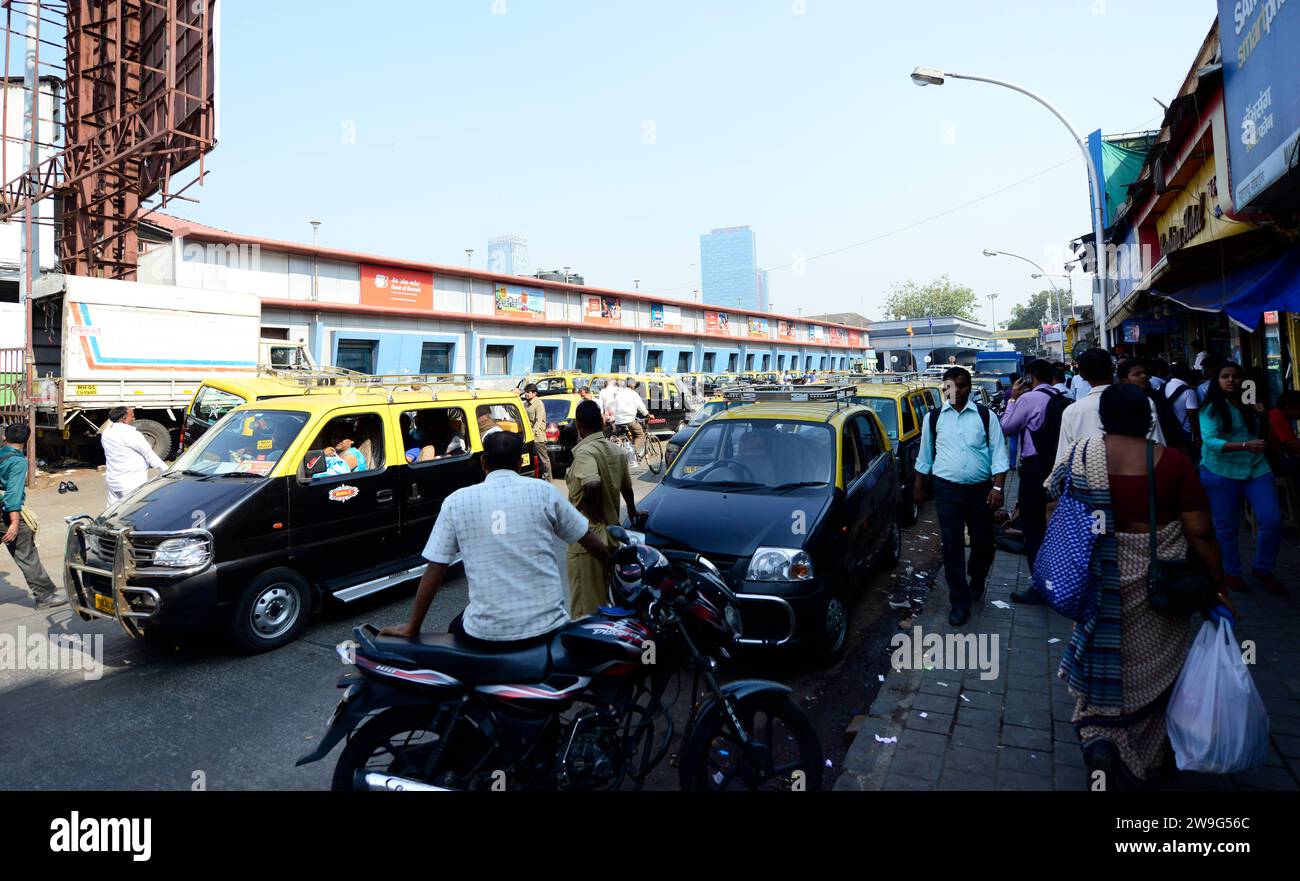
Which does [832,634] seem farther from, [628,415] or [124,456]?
[628,415]

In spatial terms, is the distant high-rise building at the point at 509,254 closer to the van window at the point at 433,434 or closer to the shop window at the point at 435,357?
the shop window at the point at 435,357

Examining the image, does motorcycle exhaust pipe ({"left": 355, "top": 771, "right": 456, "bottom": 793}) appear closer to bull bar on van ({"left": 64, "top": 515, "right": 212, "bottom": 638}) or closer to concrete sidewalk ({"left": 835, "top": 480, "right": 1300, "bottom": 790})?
concrete sidewalk ({"left": 835, "top": 480, "right": 1300, "bottom": 790})

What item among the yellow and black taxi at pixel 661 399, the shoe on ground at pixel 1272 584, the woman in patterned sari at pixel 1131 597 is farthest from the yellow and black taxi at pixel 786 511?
the yellow and black taxi at pixel 661 399

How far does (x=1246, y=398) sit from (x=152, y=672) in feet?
28.5

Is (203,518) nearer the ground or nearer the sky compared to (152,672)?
nearer the sky

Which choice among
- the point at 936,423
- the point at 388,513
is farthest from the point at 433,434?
the point at 936,423

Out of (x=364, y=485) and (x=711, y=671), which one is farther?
(x=364, y=485)

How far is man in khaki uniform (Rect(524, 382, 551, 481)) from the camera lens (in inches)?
342

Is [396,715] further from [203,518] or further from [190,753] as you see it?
[203,518]

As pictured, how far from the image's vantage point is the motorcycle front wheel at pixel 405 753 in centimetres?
301

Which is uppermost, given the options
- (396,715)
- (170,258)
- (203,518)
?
(170,258)

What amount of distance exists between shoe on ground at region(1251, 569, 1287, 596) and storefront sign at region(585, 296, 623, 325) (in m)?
28.3

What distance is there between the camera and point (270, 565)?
223 inches
